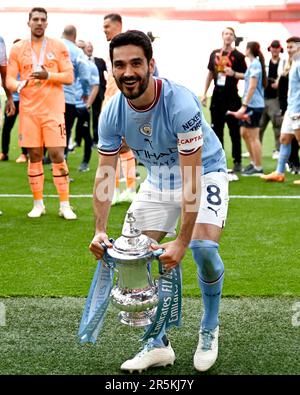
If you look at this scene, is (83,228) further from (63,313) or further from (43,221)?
(63,313)

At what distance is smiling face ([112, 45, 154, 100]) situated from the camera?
345 cm

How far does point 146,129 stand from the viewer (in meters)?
3.75

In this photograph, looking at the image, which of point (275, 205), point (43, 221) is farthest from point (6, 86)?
point (275, 205)

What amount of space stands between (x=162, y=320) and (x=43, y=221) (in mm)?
4015

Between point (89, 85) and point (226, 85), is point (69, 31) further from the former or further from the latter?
point (226, 85)

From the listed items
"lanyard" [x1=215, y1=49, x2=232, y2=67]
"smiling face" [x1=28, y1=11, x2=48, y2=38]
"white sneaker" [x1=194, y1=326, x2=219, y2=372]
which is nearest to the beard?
"white sneaker" [x1=194, y1=326, x2=219, y2=372]

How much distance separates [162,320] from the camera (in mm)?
3787

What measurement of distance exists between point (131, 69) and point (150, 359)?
1589 mm

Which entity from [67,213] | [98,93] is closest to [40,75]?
[67,213]

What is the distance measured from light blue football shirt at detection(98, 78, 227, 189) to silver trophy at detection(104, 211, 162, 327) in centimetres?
39

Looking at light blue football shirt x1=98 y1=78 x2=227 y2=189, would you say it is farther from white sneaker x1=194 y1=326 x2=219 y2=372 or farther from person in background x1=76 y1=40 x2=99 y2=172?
person in background x1=76 y1=40 x2=99 y2=172

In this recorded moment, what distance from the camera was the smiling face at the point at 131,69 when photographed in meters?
3.45

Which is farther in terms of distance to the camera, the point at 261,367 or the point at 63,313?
the point at 63,313
